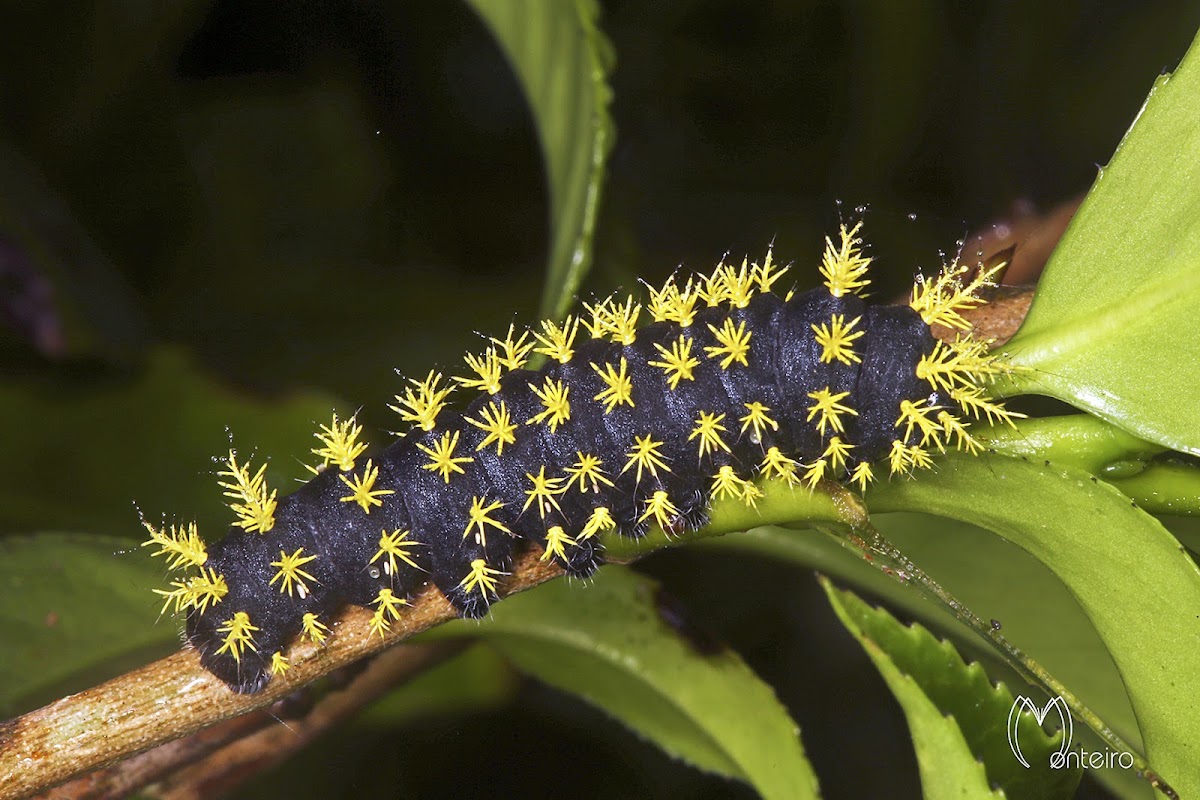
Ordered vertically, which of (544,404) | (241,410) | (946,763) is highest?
(241,410)

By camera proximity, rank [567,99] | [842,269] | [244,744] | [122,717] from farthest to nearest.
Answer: [244,744]
[567,99]
[842,269]
[122,717]

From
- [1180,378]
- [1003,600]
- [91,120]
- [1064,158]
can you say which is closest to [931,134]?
[1064,158]

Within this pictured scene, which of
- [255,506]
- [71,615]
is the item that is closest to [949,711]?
[255,506]

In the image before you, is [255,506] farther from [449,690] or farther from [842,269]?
[842,269]

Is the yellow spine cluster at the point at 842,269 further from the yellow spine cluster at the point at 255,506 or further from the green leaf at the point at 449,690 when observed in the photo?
the green leaf at the point at 449,690

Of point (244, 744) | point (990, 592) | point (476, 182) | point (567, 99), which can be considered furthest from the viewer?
point (476, 182)

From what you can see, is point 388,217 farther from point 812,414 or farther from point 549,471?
point 812,414

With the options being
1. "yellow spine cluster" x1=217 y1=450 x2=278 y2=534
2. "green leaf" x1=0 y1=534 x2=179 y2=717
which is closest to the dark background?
"green leaf" x1=0 y1=534 x2=179 y2=717
